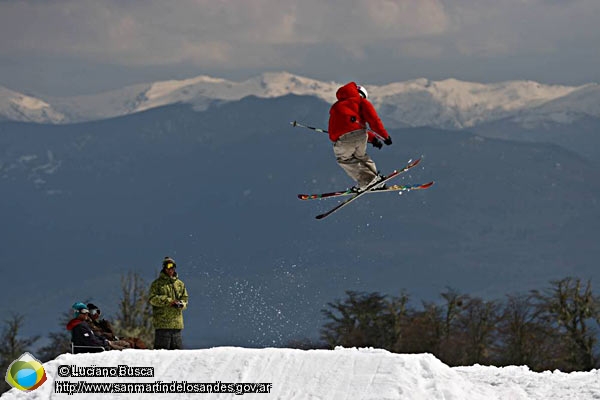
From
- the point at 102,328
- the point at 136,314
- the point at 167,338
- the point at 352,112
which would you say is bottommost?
the point at 136,314

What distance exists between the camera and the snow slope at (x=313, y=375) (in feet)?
41.4

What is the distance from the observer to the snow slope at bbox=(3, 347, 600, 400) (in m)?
12.6

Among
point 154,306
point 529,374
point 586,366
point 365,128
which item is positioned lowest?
point 586,366

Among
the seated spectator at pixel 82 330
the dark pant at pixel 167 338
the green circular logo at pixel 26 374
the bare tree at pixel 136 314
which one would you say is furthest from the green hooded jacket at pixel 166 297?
the bare tree at pixel 136 314

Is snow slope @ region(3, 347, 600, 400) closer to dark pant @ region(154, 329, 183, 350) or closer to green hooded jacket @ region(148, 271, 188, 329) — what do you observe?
green hooded jacket @ region(148, 271, 188, 329)

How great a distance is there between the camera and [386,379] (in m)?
12.8

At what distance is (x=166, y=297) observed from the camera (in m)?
15.1

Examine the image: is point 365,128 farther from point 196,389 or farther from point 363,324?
point 363,324

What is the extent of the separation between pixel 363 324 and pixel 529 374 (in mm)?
38288

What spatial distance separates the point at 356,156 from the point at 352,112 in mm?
1224

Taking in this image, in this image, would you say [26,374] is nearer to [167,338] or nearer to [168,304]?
[168,304]

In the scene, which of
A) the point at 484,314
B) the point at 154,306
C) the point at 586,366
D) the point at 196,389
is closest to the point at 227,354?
the point at 196,389

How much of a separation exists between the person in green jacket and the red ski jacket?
4.21 metres

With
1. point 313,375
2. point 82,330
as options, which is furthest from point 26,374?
point 313,375
